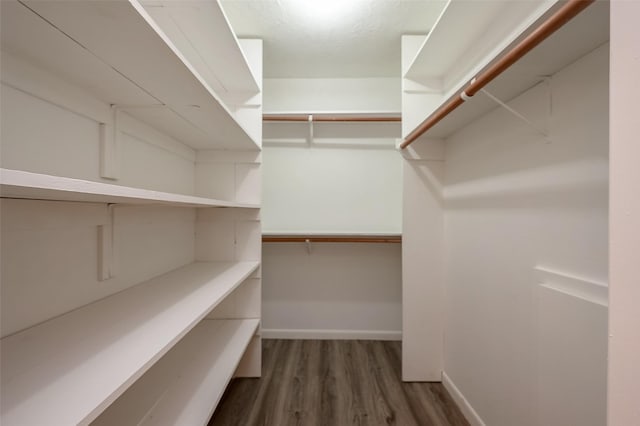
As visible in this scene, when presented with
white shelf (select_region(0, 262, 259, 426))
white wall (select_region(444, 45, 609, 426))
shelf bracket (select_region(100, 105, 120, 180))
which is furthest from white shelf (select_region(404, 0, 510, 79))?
white shelf (select_region(0, 262, 259, 426))

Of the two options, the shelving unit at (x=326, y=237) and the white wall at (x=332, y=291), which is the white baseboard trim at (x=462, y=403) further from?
the shelving unit at (x=326, y=237)

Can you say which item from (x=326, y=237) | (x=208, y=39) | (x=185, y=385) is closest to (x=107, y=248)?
(x=185, y=385)

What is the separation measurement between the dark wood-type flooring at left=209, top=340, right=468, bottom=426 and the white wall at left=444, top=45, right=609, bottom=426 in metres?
0.23

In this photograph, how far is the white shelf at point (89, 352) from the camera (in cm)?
42

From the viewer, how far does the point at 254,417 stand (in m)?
1.31

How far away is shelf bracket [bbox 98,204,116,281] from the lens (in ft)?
2.85

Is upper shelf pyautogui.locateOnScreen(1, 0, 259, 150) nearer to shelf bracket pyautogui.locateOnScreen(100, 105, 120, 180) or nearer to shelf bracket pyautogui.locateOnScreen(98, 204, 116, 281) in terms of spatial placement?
shelf bracket pyautogui.locateOnScreen(100, 105, 120, 180)

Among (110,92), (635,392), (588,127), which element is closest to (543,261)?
(588,127)

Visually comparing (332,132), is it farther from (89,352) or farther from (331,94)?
(89,352)

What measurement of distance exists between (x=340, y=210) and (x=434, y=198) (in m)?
0.75

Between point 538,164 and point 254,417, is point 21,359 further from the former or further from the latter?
point 538,164

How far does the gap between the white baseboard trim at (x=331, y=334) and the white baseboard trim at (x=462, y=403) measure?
55 cm

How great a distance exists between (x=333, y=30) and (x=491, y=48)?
0.88 meters

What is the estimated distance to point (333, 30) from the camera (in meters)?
1.52
